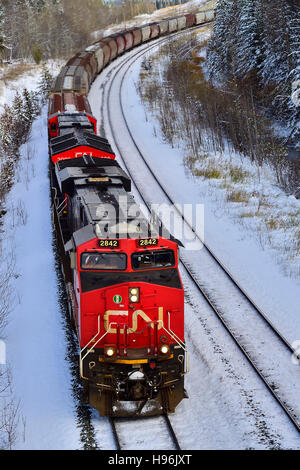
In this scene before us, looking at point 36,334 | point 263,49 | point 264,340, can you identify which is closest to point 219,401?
point 264,340

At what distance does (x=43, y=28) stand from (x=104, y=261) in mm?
84111

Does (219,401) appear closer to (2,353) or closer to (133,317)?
(133,317)

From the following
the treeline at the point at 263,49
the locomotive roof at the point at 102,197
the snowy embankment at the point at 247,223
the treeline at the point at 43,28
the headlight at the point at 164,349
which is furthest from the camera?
the treeline at the point at 43,28

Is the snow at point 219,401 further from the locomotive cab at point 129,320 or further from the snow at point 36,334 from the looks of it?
the snow at point 36,334

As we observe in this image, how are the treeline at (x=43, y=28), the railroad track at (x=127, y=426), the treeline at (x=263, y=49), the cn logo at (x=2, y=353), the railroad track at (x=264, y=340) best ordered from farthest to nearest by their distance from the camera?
the treeline at (x=43, y=28)
the treeline at (x=263, y=49)
the cn logo at (x=2, y=353)
the railroad track at (x=264, y=340)
the railroad track at (x=127, y=426)

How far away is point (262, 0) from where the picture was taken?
3981cm

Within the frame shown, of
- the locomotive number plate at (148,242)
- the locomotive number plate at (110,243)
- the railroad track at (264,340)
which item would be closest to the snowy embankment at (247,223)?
the railroad track at (264,340)

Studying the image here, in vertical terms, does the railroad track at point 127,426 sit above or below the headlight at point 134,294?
below

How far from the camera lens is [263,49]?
134ft

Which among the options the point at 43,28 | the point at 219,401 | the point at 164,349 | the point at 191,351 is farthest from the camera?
the point at 43,28

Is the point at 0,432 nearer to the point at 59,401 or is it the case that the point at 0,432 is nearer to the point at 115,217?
the point at 59,401

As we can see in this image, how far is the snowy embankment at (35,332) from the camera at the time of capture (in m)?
11.2

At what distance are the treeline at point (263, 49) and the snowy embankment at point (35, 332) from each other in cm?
1903

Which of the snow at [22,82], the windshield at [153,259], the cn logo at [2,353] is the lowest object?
the cn logo at [2,353]
